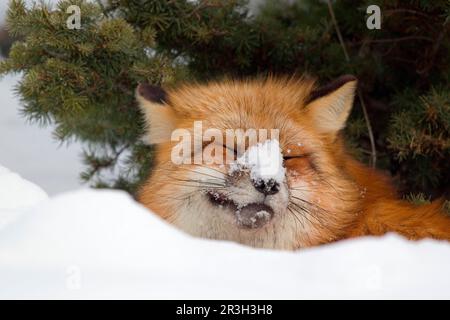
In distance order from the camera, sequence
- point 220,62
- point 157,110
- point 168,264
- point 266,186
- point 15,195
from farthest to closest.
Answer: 1. point 220,62
2. point 15,195
3. point 157,110
4. point 266,186
5. point 168,264

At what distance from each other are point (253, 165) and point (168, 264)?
40 centimetres

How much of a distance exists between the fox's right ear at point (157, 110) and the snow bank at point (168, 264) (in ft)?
1.31

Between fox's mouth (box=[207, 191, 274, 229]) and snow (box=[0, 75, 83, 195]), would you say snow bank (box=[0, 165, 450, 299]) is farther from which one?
snow (box=[0, 75, 83, 195])

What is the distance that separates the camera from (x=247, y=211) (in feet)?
6.45

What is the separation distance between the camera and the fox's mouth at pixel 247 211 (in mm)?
1957

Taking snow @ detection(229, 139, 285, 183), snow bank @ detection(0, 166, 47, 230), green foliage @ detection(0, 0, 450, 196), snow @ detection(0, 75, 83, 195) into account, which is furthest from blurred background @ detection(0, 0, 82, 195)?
snow @ detection(229, 139, 285, 183)

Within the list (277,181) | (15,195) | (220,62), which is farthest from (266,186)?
(220,62)

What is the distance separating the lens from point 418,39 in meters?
3.42

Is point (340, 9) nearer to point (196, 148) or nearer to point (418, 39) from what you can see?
point (418, 39)

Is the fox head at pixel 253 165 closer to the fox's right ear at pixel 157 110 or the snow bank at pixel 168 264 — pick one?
the fox's right ear at pixel 157 110

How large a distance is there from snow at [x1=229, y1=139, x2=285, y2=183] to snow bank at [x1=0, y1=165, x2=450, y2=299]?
0.73 feet

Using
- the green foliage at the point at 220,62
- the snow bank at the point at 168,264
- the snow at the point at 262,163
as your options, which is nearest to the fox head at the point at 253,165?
the snow at the point at 262,163

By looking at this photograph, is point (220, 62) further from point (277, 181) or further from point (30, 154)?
point (30, 154)

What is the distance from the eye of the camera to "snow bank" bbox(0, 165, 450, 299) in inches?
65.7
